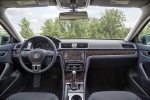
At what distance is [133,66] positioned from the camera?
3.50 metres

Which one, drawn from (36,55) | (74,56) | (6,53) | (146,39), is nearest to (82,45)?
(74,56)

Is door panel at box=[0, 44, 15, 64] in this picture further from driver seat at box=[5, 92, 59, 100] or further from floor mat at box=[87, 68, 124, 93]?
floor mat at box=[87, 68, 124, 93]

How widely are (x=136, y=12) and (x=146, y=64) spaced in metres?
0.86

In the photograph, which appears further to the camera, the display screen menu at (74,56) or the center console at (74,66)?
the display screen menu at (74,56)

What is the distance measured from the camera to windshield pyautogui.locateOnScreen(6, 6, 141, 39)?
3363mm

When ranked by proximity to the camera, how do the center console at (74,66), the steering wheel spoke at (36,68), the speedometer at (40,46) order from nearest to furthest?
the steering wheel spoke at (36,68) → the speedometer at (40,46) → the center console at (74,66)

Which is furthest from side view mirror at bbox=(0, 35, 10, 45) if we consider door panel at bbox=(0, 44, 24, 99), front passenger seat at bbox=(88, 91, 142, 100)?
front passenger seat at bbox=(88, 91, 142, 100)

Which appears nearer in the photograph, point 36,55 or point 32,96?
point 32,96

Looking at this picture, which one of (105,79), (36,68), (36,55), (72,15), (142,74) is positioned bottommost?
(105,79)

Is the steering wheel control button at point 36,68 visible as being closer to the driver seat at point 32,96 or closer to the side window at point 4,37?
the driver seat at point 32,96

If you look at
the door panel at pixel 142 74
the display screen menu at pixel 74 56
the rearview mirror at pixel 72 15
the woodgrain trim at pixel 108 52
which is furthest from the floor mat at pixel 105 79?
the rearview mirror at pixel 72 15

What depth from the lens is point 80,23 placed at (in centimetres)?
344

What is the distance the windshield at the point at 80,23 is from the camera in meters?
3.36

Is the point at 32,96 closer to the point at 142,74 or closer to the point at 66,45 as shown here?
the point at 66,45
